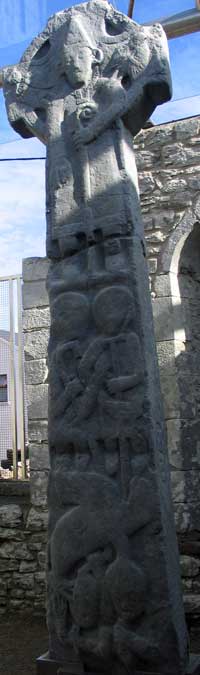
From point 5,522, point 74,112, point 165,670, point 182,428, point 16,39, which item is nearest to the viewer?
point 165,670

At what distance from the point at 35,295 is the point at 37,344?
38cm

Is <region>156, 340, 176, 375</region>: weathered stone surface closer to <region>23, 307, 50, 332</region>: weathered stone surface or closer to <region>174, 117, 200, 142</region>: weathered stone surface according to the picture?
<region>23, 307, 50, 332</region>: weathered stone surface

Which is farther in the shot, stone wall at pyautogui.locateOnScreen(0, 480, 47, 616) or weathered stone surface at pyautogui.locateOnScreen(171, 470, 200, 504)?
stone wall at pyautogui.locateOnScreen(0, 480, 47, 616)

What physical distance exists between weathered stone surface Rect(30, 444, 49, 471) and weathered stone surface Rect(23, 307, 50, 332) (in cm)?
88

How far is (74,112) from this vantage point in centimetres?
291

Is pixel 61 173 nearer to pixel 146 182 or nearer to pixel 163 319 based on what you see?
pixel 163 319

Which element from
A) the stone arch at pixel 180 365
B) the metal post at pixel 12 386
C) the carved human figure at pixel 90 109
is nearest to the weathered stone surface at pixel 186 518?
the stone arch at pixel 180 365

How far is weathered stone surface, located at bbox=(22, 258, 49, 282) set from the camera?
16.6 feet

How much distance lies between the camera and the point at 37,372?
4.95 meters

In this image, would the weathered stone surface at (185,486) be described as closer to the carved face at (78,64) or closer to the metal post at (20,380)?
the metal post at (20,380)

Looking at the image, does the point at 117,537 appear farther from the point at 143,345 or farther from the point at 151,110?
the point at 151,110

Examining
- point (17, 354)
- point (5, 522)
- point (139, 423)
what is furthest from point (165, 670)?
point (17, 354)

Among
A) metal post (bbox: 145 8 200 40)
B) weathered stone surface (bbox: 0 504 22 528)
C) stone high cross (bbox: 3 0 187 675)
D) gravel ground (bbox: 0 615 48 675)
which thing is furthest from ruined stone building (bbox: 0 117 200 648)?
stone high cross (bbox: 3 0 187 675)

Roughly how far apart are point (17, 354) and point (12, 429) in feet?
1.94
